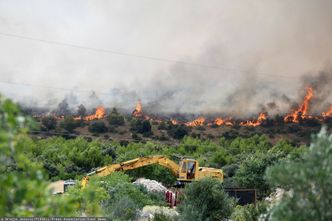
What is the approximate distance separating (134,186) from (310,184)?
38250 millimetres

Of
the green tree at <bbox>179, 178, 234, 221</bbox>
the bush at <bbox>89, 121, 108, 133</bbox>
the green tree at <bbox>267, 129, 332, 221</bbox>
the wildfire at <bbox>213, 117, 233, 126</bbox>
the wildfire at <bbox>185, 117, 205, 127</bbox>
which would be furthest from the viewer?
the wildfire at <bbox>213, 117, 233, 126</bbox>

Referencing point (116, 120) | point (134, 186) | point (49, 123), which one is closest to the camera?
point (134, 186)

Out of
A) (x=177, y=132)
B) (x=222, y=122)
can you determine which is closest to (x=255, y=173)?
(x=177, y=132)

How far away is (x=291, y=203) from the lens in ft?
44.0

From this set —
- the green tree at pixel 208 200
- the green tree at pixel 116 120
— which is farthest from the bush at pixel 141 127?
the green tree at pixel 208 200

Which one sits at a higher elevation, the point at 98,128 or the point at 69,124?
the point at 69,124

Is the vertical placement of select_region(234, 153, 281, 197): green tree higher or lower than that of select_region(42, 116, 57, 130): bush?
lower

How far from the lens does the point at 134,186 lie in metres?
50.7

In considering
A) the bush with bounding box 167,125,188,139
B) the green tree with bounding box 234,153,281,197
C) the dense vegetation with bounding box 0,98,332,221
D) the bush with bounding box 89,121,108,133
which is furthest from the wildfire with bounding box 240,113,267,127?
the green tree with bounding box 234,153,281,197

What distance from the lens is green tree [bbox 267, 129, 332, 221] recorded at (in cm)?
1309

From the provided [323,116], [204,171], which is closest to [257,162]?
[204,171]

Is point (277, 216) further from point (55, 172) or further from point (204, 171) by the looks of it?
point (55, 172)

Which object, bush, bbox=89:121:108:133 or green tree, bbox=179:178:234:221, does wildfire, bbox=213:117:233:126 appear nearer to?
bush, bbox=89:121:108:133

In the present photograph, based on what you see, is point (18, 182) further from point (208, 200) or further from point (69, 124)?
point (69, 124)
